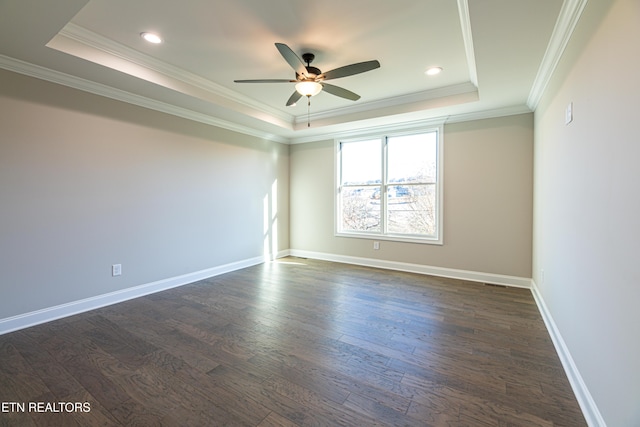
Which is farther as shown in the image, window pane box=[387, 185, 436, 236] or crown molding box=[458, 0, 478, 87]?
window pane box=[387, 185, 436, 236]

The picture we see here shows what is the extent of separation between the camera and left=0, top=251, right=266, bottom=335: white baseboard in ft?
8.74

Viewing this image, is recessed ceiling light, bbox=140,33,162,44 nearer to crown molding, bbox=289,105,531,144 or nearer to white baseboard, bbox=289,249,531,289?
crown molding, bbox=289,105,531,144

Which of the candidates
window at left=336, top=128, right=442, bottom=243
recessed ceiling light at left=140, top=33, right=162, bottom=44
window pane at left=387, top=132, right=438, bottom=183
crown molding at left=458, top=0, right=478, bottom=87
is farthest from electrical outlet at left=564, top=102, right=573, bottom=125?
recessed ceiling light at left=140, top=33, right=162, bottom=44

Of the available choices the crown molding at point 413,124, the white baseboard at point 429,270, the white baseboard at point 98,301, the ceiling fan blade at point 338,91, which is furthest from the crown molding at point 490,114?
the white baseboard at point 98,301

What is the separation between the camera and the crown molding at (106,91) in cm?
262

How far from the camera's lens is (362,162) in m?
5.27

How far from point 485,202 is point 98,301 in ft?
16.8

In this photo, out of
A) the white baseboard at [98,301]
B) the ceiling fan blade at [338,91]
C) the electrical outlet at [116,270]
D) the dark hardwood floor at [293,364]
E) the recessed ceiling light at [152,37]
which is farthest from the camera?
the electrical outlet at [116,270]

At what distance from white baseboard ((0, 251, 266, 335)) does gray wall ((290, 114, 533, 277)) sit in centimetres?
297

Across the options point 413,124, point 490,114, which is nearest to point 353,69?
point 413,124

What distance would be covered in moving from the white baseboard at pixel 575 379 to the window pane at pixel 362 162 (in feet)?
10.3

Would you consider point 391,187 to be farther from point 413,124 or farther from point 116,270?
point 116,270

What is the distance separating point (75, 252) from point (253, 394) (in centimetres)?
262

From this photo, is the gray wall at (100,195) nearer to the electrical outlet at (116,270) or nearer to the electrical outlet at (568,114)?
the electrical outlet at (116,270)
